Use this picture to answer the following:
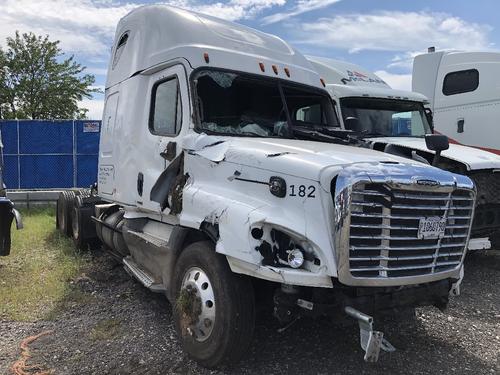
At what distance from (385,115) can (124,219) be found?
4484mm

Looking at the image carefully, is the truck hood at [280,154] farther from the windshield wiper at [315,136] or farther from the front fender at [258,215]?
the windshield wiper at [315,136]

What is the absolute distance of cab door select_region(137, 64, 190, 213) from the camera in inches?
195

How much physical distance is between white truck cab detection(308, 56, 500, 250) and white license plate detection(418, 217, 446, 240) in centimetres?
226

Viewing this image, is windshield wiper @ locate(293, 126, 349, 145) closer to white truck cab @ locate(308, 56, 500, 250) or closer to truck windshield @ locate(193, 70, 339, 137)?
truck windshield @ locate(193, 70, 339, 137)

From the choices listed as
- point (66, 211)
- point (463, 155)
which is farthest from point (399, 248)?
point (66, 211)

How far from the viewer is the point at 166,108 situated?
530cm

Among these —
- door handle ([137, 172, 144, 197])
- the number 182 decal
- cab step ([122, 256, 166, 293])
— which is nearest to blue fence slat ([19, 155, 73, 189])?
cab step ([122, 256, 166, 293])

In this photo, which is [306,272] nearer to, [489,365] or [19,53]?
[489,365]

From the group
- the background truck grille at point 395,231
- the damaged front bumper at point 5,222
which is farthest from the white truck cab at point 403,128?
the damaged front bumper at point 5,222

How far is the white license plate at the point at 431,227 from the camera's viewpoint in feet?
12.4

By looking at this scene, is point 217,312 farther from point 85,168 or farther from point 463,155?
point 85,168

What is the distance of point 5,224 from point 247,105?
12.6 feet

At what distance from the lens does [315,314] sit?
12.3 ft

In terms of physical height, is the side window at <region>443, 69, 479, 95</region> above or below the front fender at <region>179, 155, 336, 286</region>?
above
